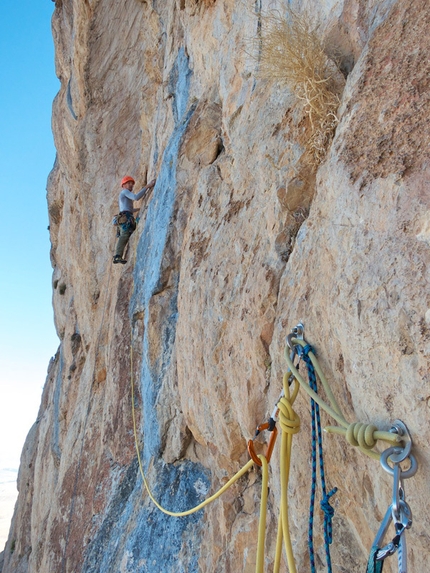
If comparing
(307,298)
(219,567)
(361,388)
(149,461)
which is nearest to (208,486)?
(219,567)

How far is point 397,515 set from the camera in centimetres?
168

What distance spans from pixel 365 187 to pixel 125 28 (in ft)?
31.1

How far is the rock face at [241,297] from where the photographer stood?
223 centimetres

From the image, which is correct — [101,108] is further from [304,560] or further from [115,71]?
[304,560]

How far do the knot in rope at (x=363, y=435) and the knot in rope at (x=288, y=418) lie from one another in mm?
479

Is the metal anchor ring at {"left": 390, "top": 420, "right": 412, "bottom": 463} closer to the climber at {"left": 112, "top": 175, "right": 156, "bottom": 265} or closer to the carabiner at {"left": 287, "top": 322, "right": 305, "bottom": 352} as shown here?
the carabiner at {"left": 287, "top": 322, "right": 305, "bottom": 352}

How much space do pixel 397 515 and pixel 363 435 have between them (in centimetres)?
35

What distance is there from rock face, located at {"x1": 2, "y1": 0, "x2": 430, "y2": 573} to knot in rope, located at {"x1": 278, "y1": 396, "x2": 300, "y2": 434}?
222 mm

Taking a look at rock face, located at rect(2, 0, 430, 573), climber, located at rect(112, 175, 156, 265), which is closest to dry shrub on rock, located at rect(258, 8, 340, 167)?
rock face, located at rect(2, 0, 430, 573)

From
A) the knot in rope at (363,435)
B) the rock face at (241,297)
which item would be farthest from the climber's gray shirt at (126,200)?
the knot in rope at (363,435)

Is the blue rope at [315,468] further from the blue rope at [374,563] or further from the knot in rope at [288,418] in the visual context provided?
the blue rope at [374,563]

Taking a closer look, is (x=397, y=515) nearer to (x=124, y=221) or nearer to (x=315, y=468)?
(x=315, y=468)

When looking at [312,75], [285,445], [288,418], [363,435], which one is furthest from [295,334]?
[312,75]

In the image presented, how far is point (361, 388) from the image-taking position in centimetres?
→ 224
